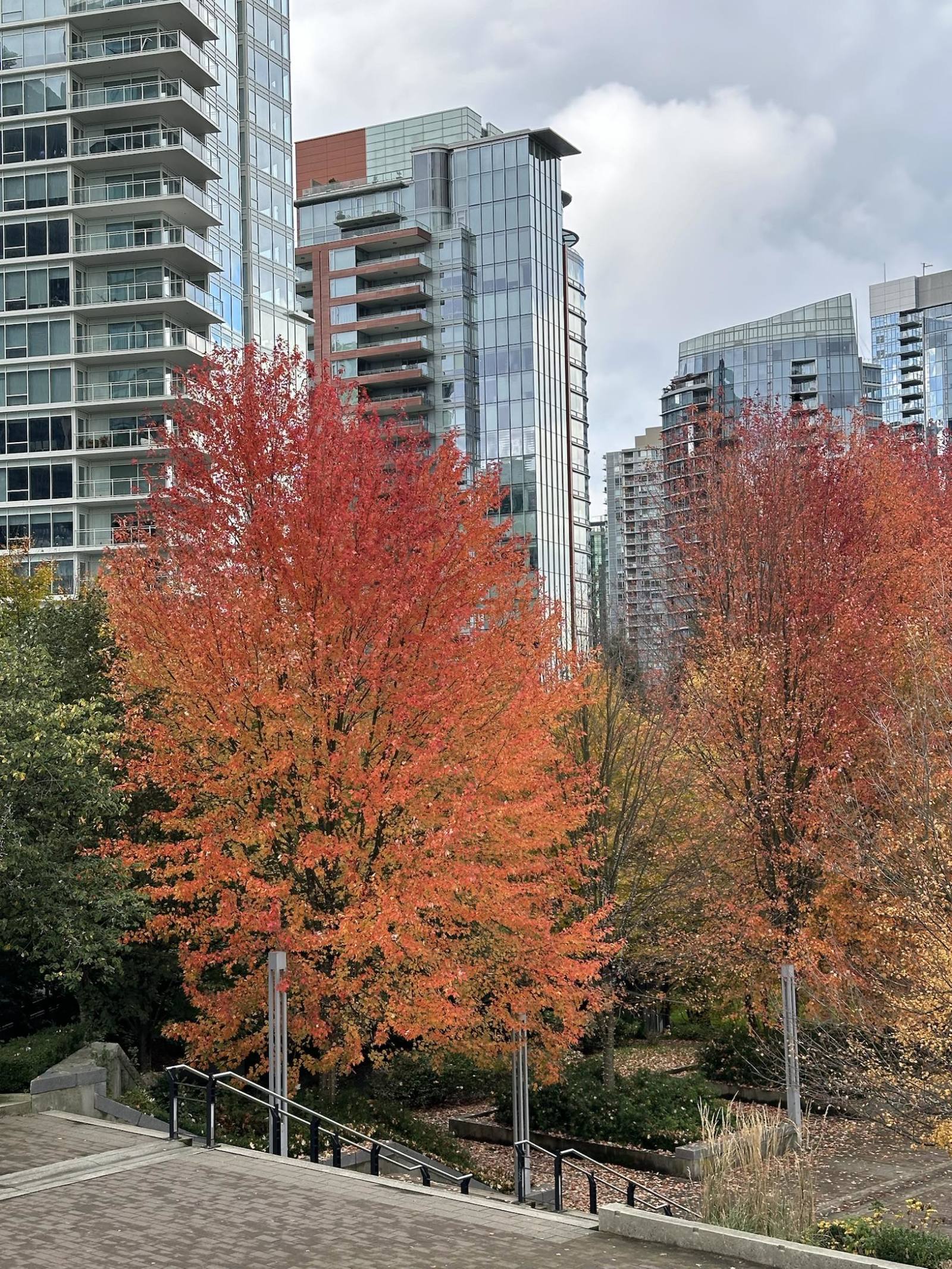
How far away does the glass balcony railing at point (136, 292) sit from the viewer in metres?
57.1

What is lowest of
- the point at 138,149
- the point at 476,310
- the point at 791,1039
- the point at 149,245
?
the point at 791,1039

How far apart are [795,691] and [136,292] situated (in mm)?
40600

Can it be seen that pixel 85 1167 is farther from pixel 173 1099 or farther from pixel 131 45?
pixel 131 45

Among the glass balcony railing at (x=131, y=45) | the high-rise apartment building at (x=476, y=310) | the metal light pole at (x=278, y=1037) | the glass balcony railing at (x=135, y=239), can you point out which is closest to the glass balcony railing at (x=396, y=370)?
the high-rise apartment building at (x=476, y=310)

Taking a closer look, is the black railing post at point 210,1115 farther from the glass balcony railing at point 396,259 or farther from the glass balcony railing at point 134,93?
the glass balcony railing at point 396,259

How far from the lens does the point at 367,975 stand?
18500 millimetres

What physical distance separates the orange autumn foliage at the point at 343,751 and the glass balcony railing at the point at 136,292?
125 feet

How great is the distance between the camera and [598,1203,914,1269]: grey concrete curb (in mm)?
11914

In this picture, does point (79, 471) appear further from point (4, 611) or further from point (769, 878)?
point (769, 878)

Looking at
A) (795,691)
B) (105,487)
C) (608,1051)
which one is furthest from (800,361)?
(608,1051)

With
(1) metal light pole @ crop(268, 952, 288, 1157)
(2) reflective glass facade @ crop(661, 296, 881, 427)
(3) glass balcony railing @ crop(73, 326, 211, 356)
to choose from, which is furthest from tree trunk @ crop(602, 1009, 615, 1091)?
(2) reflective glass facade @ crop(661, 296, 881, 427)

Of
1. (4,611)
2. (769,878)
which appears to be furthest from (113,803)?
(769,878)

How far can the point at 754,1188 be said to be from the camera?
13352mm

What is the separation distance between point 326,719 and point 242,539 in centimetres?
384
